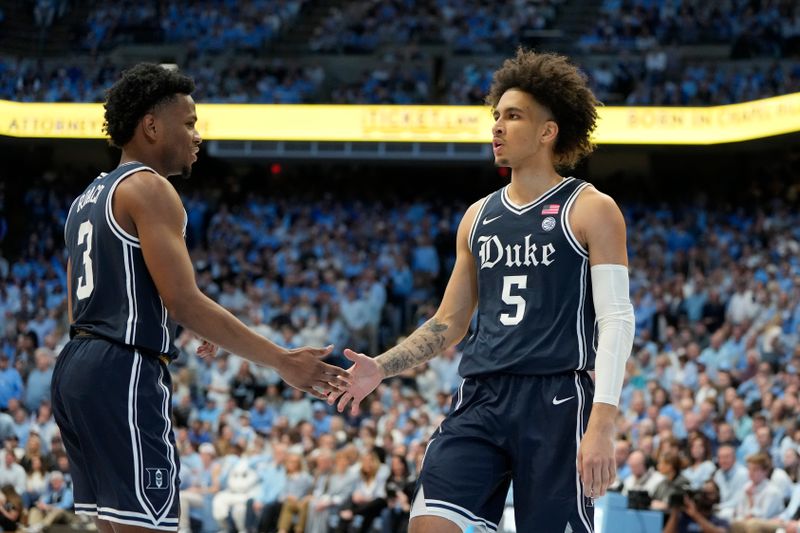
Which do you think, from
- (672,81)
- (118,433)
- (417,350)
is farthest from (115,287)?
(672,81)

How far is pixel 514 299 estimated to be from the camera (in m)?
5.07

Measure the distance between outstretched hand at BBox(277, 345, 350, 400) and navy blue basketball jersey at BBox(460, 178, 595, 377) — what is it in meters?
0.55

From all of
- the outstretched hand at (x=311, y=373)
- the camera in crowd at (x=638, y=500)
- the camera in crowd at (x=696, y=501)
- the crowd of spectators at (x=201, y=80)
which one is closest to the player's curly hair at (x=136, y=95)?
the outstretched hand at (x=311, y=373)

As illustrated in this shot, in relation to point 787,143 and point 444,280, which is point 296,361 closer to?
point 444,280

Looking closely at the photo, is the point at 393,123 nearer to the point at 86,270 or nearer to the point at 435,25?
the point at 435,25

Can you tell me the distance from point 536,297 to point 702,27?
20345 millimetres

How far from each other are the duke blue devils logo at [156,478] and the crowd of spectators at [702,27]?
20438mm

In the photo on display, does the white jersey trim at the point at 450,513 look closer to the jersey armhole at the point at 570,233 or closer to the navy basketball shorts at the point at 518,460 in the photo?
the navy basketball shorts at the point at 518,460

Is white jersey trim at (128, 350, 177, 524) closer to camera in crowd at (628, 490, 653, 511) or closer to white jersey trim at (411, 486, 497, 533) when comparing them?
white jersey trim at (411, 486, 497, 533)

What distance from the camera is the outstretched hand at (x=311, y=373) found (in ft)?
16.4

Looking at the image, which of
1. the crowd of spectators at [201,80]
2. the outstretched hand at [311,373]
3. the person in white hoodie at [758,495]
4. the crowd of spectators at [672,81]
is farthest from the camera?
the crowd of spectators at [201,80]

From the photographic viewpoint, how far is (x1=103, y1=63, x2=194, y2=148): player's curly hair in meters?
4.89

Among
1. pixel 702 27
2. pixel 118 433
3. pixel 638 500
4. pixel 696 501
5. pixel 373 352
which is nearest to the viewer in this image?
pixel 118 433

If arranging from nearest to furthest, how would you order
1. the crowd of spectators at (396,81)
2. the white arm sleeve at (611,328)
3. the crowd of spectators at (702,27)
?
the white arm sleeve at (611,328) → the crowd of spectators at (396,81) → the crowd of spectators at (702,27)
